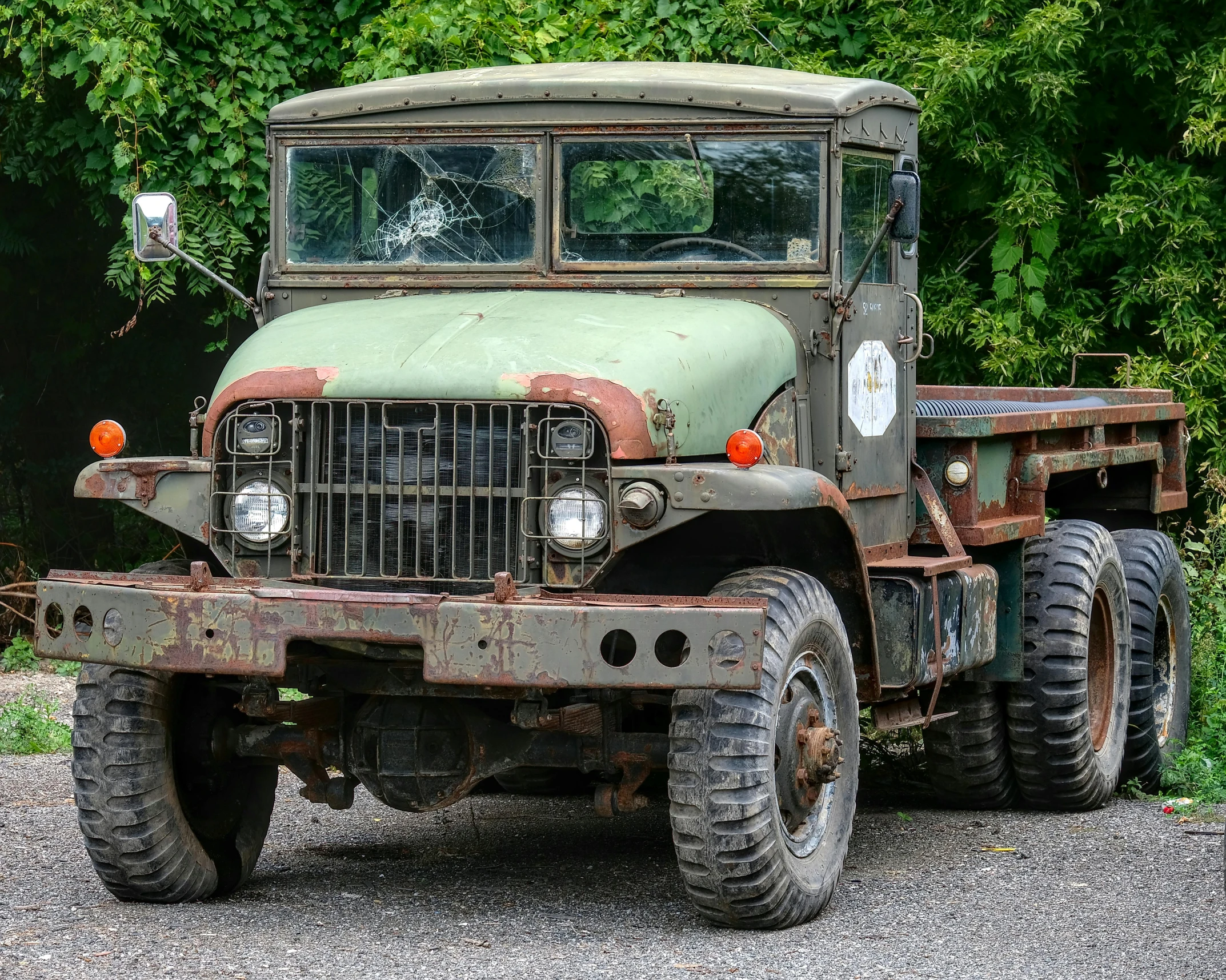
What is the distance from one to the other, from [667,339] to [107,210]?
789 cm

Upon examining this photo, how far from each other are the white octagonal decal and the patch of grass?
14.4 ft

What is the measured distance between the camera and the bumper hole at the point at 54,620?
5652 mm

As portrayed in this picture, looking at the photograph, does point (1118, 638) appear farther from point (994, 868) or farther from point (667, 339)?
point (667, 339)

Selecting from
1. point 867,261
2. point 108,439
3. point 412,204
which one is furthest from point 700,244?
point 108,439

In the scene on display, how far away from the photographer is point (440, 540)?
5.74 metres

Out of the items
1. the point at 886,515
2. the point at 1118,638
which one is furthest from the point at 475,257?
the point at 1118,638

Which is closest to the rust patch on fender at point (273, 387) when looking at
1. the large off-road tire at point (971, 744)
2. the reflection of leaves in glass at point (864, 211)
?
the reflection of leaves in glass at point (864, 211)

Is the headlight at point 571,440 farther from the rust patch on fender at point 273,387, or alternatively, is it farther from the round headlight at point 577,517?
the rust patch on fender at point 273,387

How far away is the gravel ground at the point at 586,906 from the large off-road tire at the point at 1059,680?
184 millimetres

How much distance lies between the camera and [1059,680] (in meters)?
7.97

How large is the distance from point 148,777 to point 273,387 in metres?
1.26

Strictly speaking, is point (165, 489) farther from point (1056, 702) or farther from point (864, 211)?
point (1056, 702)

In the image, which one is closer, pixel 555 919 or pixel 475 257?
pixel 555 919

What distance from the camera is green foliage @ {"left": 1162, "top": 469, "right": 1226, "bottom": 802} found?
8.69m
